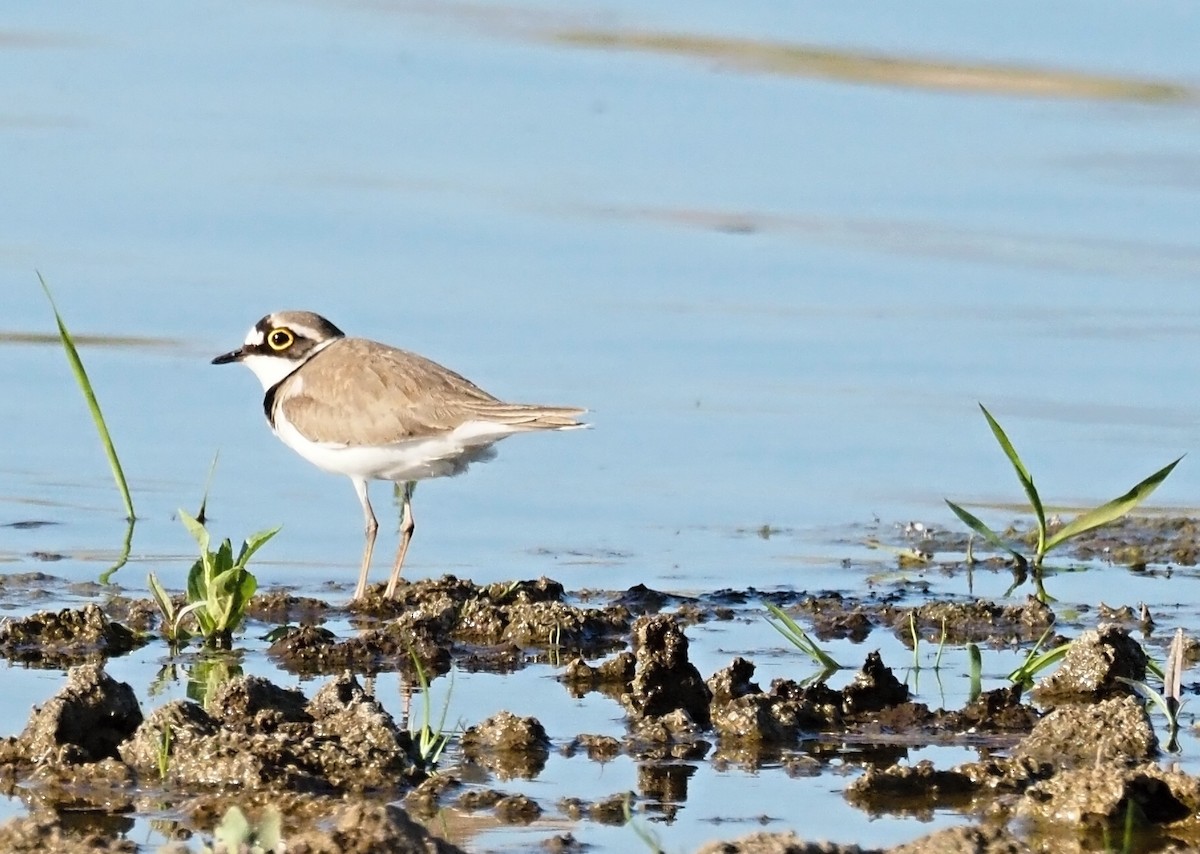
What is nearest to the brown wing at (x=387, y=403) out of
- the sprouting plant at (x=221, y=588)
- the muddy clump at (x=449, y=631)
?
the muddy clump at (x=449, y=631)

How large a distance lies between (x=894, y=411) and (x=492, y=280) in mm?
2993

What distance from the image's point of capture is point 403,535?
9.55m

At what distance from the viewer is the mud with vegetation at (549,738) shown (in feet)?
19.1

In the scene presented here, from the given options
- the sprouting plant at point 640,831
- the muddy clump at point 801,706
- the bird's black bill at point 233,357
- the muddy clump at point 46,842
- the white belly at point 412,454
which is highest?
the bird's black bill at point 233,357

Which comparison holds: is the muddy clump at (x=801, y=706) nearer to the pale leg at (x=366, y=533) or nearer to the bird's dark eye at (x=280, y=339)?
the pale leg at (x=366, y=533)

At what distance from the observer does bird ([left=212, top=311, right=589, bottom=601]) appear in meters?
9.38

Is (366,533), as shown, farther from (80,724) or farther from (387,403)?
(80,724)

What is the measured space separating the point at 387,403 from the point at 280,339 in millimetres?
977

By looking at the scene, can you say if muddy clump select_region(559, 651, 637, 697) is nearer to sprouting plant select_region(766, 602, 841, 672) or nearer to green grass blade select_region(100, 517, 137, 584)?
sprouting plant select_region(766, 602, 841, 672)

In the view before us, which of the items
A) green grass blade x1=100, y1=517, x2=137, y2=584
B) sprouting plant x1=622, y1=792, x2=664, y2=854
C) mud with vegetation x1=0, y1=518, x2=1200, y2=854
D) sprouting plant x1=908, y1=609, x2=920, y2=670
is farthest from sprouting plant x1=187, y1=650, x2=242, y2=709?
sprouting plant x1=908, y1=609, x2=920, y2=670

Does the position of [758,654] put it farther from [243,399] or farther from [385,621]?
[243,399]

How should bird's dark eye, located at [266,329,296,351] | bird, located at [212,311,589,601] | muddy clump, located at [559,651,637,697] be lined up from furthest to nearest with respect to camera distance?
bird's dark eye, located at [266,329,296,351]
bird, located at [212,311,589,601]
muddy clump, located at [559,651,637,697]

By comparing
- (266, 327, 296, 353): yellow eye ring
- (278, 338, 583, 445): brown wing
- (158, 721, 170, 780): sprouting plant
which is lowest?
(158, 721, 170, 780): sprouting plant

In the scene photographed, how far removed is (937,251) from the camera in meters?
15.2
